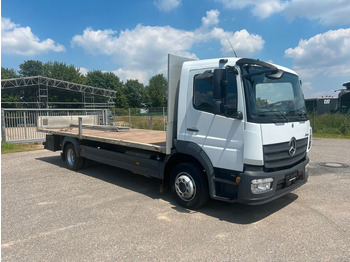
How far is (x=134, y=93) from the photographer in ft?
268

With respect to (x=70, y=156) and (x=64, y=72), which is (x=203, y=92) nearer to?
(x=70, y=156)

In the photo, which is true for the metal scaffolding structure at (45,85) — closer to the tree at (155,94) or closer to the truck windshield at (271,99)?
the tree at (155,94)

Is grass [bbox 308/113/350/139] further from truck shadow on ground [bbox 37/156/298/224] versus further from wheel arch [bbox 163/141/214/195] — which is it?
wheel arch [bbox 163/141/214/195]

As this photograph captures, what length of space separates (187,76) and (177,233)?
2.65 meters

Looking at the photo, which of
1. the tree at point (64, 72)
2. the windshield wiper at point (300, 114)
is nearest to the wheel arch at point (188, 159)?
the windshield wiper at point (300, 114)

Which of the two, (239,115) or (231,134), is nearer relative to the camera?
(239,115)

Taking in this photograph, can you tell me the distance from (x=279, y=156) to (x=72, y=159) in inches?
240

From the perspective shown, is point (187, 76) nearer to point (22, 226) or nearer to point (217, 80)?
point (217, 80)

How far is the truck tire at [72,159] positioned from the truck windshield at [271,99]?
18.2 ft

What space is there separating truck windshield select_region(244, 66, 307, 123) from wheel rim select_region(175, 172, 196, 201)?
5.02ft

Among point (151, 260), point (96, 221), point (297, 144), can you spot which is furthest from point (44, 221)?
point (297, 144)

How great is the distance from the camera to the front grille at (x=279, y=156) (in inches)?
160

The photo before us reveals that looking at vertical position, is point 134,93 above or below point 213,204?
above

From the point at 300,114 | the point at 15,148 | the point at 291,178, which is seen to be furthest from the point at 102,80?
the point at 291,178
